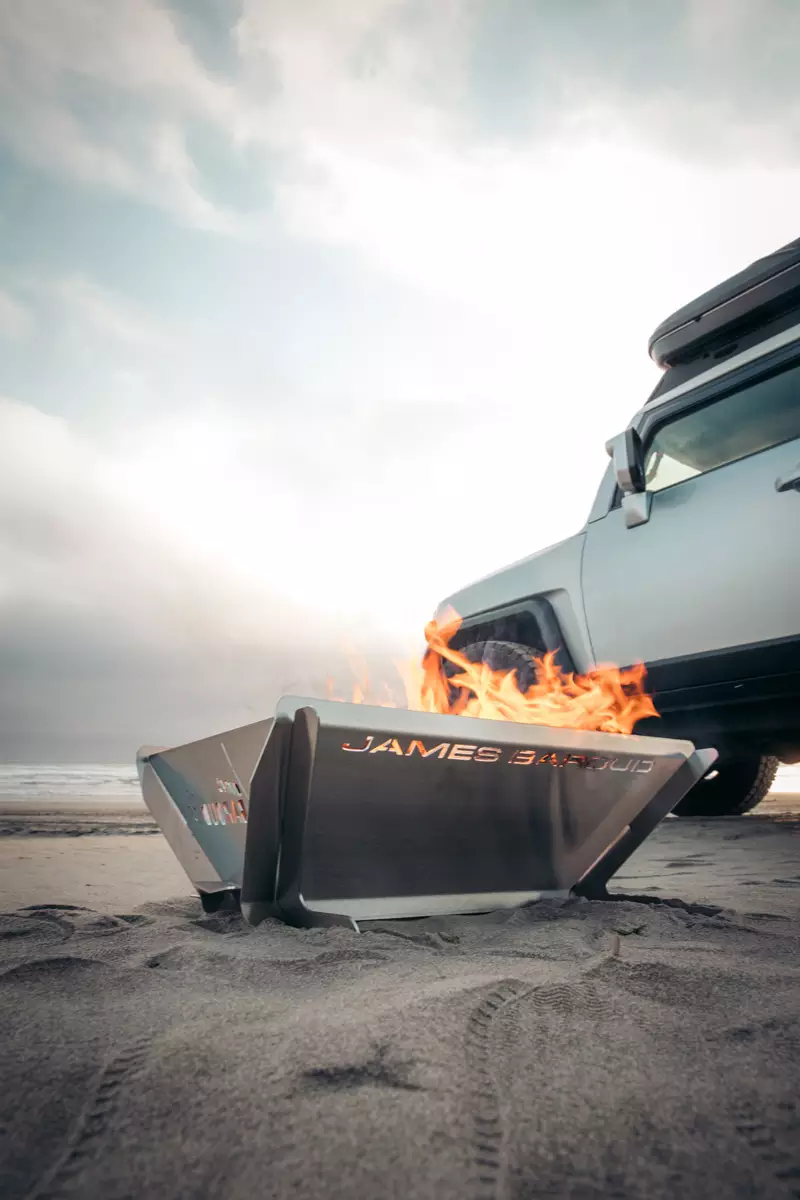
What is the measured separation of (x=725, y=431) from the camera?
11.5ft

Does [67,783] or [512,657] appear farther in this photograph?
[67,783]

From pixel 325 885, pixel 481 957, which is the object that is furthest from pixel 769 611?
pixel 325 885

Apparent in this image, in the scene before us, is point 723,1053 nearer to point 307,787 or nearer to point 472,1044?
point 472,1044

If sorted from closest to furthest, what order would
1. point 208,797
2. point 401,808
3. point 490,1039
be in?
point 490,1039 < point 401,808 < point 208,797

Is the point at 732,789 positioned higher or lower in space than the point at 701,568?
lower

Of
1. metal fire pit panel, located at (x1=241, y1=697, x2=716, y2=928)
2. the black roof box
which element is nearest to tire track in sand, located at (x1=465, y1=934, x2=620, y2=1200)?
metal fire pit panel, located at (x1=241, y1=697, x2=716, y2=928)

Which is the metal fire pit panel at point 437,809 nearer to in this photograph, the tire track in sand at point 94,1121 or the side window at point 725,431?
the tire track in sand at point 94,1121

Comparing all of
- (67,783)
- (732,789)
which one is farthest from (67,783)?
(732,789)

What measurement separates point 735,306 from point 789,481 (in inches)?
43.4

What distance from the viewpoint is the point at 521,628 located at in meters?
4.20

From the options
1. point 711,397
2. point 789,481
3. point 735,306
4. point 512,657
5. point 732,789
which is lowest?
point 732,789

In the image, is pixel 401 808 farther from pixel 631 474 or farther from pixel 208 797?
pixel 631 474

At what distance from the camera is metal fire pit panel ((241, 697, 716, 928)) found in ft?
6.09

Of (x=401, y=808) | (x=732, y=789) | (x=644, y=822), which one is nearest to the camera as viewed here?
(x=401, y=808)
